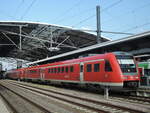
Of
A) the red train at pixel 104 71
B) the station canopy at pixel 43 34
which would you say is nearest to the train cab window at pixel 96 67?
the red train at pixel 104 71

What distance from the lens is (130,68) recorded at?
14.1 metres

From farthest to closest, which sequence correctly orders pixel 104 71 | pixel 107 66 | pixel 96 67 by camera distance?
pixel 96 67
pixel 104 71
pixel 107 66

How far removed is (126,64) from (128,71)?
55 centimetres

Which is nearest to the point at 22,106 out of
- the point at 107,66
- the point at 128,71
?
the point at 107,66

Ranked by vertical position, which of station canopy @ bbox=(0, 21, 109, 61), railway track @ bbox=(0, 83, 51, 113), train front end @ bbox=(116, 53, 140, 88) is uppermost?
station canopy @ bbox=(0, 21, 109, 61)

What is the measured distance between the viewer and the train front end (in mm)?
13359

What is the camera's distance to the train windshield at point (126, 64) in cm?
1377

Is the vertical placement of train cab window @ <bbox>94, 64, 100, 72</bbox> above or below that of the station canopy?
below

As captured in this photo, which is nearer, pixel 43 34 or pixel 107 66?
pixel 107 66

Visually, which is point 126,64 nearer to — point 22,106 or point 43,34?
point 22,106

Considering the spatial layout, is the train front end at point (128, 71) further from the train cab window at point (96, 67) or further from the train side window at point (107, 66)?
the train cab window at point (96, 67)

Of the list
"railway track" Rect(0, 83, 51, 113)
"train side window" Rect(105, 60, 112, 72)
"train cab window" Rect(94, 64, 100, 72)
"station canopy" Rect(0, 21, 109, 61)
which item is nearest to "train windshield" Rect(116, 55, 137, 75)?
"train side window" Rect(105, 60, 112, 72)

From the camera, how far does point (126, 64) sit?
14094mm

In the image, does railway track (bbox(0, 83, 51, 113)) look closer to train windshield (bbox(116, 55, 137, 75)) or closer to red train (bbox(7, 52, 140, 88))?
red train (bbox(7, 52, 140, 88))
